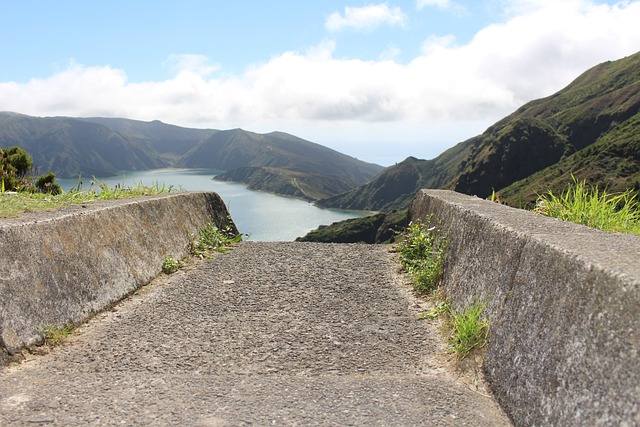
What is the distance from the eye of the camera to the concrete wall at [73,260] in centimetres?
434

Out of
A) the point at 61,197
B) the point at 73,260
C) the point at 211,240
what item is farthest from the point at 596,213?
the point at 61,197

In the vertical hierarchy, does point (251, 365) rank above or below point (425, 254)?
below

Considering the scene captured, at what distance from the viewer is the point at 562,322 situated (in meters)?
2.98

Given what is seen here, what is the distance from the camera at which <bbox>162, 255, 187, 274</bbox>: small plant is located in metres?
7.64

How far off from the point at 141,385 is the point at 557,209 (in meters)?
5.84

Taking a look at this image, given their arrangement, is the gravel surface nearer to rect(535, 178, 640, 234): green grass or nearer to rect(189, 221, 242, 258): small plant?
rect(189, 221, 242, 258): small plant

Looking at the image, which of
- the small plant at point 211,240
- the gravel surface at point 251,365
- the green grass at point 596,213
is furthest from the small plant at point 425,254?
the small plant at point 211,240

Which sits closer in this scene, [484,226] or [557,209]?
[484,226]

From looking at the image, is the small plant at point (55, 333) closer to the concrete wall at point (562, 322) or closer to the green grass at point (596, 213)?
the concrete wall at point (562, 322)

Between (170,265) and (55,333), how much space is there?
3.08 meters

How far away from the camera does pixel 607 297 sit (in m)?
2.65

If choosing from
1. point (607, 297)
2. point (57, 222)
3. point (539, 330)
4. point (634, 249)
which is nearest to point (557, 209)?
point (634, 249)

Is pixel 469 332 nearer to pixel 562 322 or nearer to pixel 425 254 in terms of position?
pixel 562 322

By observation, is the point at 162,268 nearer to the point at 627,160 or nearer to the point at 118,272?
the point at 118,272
